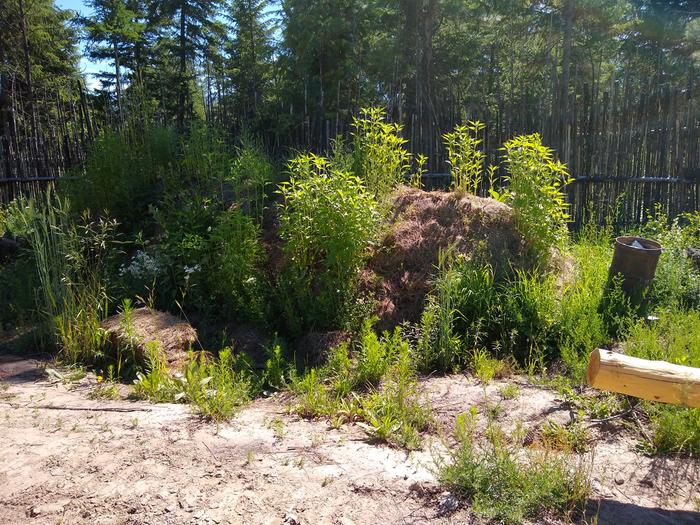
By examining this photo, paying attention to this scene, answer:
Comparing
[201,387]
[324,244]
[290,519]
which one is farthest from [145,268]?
[290,519]

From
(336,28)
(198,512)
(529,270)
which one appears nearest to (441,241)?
(529,270)

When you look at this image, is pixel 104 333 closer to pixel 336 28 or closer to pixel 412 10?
pixel 336 28

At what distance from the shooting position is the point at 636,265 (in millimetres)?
4754

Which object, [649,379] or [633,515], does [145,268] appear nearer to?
[649,379]

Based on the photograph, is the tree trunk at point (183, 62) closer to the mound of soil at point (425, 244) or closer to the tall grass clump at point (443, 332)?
the mound of soil at point (425, 244)

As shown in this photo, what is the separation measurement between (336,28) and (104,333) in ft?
39.2

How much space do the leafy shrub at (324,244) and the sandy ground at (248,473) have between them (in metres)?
1.63

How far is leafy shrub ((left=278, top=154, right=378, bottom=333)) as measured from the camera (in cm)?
496

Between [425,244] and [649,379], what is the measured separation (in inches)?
122

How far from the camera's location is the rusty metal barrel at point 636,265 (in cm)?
473

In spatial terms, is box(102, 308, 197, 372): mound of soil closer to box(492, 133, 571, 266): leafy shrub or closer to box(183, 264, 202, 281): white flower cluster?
box(183, 264, 202, 281): white flower cluster

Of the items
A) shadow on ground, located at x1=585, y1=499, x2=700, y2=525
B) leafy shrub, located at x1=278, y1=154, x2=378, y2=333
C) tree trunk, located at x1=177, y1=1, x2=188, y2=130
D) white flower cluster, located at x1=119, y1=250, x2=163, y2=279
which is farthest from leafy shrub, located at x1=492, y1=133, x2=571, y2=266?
tree trunk, located at x1=177, y1=1, x2=188, y2=130

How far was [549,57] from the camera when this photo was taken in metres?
18.0

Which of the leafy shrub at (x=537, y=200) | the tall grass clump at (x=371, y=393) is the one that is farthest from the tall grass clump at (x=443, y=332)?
the leafy shrub at (x=537, y=200)
